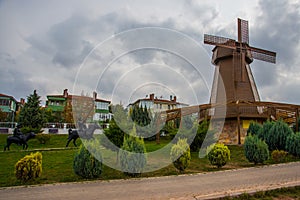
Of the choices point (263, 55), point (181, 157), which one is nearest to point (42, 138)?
point (181, 157)

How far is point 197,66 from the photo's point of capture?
777 centimetres

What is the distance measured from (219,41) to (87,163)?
1773 cm

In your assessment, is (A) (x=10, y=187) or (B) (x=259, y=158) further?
(B) (x=259, y=158)

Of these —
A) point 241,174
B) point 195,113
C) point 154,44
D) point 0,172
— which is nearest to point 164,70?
point 154,44

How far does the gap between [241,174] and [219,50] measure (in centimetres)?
1562

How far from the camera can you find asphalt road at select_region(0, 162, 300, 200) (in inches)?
199

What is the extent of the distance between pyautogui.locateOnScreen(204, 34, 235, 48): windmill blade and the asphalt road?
1474cm

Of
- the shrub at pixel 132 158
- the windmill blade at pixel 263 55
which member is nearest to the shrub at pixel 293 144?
the shrub at pixel 132 158

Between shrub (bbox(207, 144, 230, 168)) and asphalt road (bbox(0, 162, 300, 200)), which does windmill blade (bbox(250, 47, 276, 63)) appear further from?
asphalt road (bbox(0, 162, 300, 200))

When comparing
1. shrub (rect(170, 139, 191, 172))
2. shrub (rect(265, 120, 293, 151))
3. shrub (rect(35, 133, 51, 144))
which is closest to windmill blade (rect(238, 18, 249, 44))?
shrub (rect(265, 120, 293, 151))

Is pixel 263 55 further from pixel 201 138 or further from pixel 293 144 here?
pixel 293 144

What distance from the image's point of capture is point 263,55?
21.5 m

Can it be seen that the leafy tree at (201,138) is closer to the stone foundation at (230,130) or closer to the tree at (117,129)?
the stone foundation at (230,130)

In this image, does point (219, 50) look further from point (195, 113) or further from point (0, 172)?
point (0, 172)
